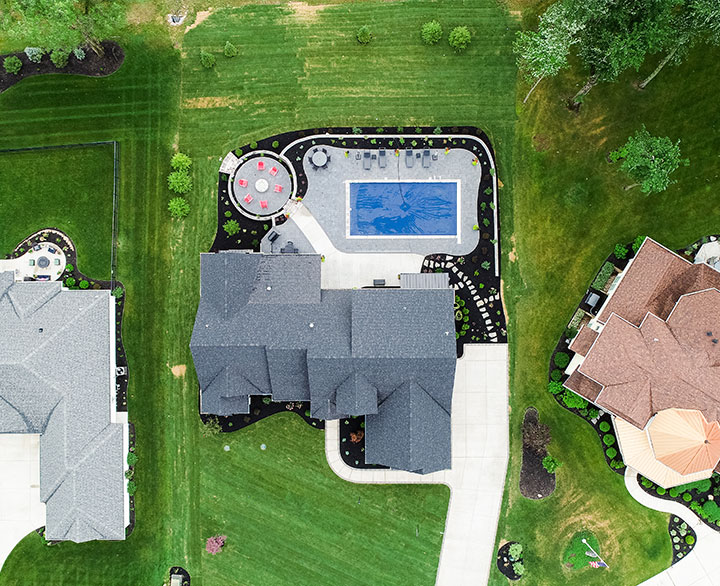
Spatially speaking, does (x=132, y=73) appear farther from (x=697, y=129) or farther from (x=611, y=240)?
(x=697, y=129)

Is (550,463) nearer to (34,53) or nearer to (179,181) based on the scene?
(179,181)

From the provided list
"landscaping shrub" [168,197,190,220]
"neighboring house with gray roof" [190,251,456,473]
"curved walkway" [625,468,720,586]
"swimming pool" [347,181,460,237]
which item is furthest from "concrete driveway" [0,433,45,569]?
"curved walkway" [625,468,720,586]

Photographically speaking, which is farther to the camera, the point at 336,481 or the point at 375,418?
the point at 336,481

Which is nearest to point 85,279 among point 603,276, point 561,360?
point 561,360

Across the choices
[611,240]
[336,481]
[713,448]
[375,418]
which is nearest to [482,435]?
[375,418]

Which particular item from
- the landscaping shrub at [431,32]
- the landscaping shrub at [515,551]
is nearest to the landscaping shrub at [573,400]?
the landscaping shrub at [515,551]

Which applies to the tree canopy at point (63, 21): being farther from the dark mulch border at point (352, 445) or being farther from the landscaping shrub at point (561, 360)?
the landscaping shrub at point (561, 360)
